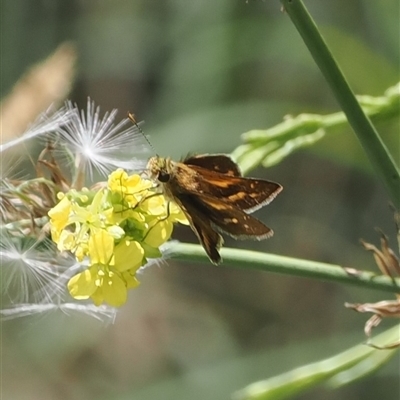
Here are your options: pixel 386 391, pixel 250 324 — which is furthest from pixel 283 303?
pixel 386 391

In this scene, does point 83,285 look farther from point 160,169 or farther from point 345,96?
point 345,96

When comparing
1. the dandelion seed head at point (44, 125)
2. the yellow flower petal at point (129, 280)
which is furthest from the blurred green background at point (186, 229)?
the yellow flower petal at point (129, 280)

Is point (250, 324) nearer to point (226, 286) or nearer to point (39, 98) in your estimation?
point (226, 286)

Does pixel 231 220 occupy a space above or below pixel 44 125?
below

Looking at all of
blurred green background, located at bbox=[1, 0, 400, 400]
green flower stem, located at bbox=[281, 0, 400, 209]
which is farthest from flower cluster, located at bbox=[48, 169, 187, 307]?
blurred green background, located at bbox=[1, 0, 400, 400]

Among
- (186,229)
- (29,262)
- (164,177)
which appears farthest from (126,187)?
(186,229)
